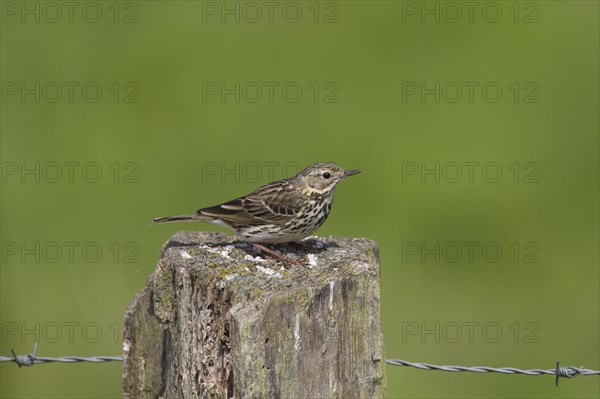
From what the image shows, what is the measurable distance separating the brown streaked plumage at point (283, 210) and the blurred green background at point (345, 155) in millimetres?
3634

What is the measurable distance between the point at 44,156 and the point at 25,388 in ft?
13.3

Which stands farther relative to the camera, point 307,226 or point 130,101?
point 130,101

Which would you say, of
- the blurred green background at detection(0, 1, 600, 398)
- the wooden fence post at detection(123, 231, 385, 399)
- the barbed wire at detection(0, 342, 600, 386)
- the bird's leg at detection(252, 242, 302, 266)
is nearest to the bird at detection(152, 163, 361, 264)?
the bird's leg at detection(252, 242, 302, 266)

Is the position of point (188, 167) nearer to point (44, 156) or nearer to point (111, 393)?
point (44, 156)

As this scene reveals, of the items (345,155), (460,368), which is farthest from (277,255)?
(345,155)

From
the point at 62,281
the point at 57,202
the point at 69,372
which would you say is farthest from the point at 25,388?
the point at 57,202

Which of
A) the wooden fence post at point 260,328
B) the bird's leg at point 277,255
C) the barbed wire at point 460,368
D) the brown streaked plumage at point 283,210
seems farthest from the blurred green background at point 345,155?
the wooden fence post at point 260,328

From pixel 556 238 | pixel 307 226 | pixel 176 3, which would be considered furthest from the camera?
pixel 176 3

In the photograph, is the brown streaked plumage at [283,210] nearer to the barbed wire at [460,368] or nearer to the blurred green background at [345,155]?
the barbed wire at [460,368]

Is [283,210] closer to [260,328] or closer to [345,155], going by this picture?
[260,328]

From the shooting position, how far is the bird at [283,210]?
8.47 m

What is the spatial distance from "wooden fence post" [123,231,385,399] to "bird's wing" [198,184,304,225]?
169cm

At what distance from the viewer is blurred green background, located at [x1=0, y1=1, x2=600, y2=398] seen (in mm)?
12898

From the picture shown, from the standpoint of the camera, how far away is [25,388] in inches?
476
